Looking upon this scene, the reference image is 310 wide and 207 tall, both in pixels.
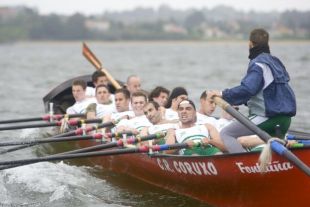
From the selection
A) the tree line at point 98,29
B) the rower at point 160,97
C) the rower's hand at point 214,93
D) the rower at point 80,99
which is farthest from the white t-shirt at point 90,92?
the tree line at point 98,29

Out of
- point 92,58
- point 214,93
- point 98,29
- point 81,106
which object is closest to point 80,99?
point 81,106

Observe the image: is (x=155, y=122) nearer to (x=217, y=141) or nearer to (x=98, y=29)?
(x=217, y=141)

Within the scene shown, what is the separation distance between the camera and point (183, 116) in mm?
8555

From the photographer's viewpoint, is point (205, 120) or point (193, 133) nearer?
point (193, 133)

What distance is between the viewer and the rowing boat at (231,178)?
7168mm

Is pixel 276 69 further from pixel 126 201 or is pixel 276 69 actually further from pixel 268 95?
pixel 126 201

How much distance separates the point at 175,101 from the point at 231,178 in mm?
2866

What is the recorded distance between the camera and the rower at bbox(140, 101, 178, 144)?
9.48 meters

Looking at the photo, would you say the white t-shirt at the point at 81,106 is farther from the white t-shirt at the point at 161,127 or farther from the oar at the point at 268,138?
the oar at the point at 268,138

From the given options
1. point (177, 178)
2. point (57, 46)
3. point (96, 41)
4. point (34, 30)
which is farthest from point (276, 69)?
point (57, 46)

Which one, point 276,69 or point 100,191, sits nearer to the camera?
point 276,69

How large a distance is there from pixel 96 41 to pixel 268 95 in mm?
92413

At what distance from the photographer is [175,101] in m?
10.5

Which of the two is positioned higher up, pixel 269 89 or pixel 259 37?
pixel 259 37
